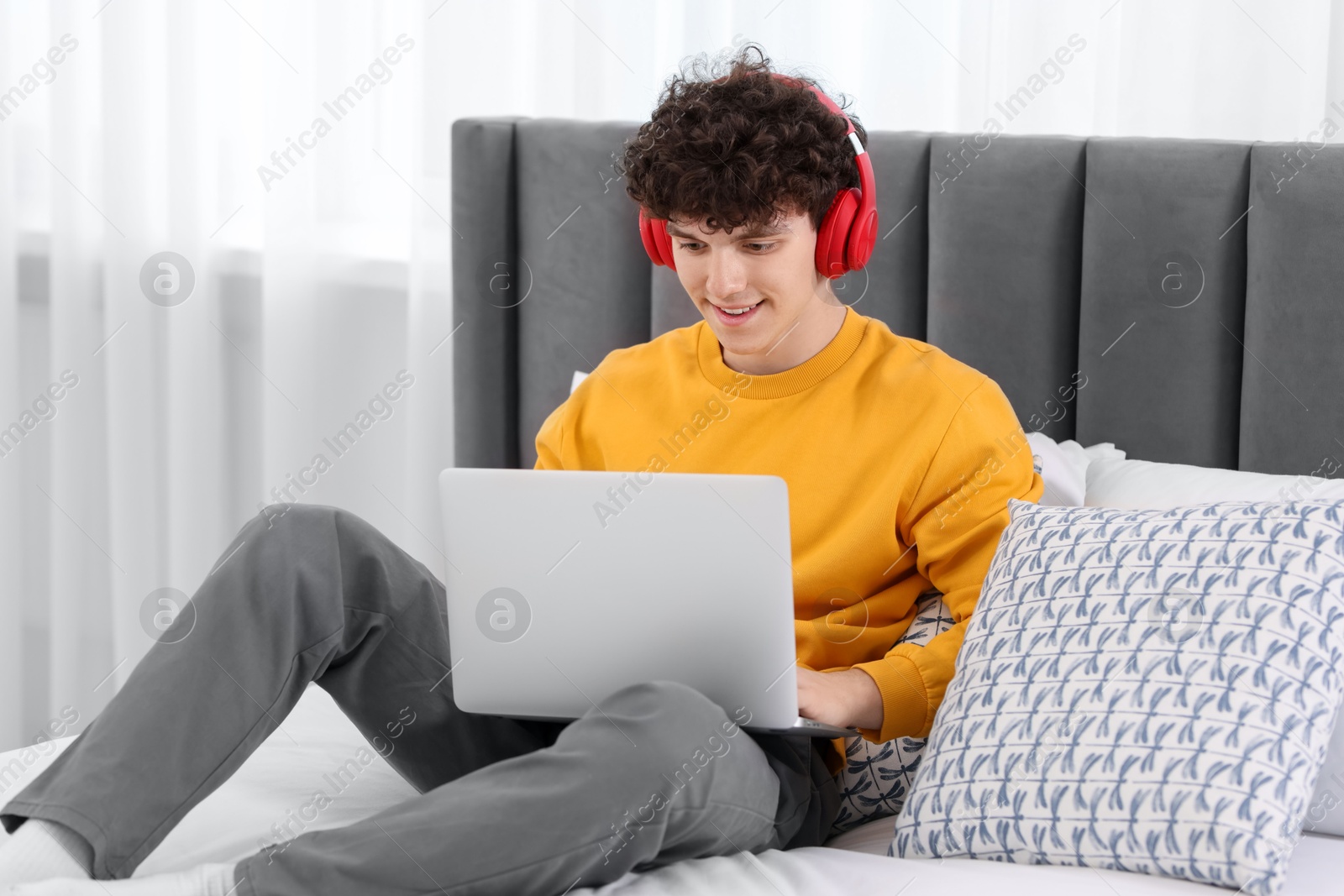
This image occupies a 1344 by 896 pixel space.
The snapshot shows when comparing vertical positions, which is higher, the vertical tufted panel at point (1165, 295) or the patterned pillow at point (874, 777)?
the vertical tufted panel at point (1165, 295)

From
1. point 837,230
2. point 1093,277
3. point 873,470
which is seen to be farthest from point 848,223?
point 1093,277

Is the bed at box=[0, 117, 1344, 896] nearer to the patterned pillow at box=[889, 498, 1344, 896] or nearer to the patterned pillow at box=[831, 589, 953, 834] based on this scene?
the patterned pillow at box=[831, 589, 953, 834]

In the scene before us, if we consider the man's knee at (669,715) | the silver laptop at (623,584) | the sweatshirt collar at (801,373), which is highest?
the sweatshirt collar at (801,373)

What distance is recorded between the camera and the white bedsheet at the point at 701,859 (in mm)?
885

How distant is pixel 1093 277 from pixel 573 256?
655 millimetres

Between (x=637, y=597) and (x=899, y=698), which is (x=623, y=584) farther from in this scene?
(x=899, y=698)

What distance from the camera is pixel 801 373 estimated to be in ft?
4.24

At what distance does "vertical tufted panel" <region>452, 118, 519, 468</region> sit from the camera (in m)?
1.75

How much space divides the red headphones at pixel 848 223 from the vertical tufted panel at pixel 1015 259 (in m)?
0.25

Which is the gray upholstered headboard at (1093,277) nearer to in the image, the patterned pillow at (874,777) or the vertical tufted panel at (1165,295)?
the vertical tufted panel at (1165,295)

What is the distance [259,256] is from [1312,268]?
154 centimetres

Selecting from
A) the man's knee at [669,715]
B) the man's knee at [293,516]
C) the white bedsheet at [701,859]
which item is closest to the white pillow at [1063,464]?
the white bedsheet at [701,859]

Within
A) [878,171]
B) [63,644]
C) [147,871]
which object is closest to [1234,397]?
[878,171]

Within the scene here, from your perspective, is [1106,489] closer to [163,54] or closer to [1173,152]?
[1173,152]
